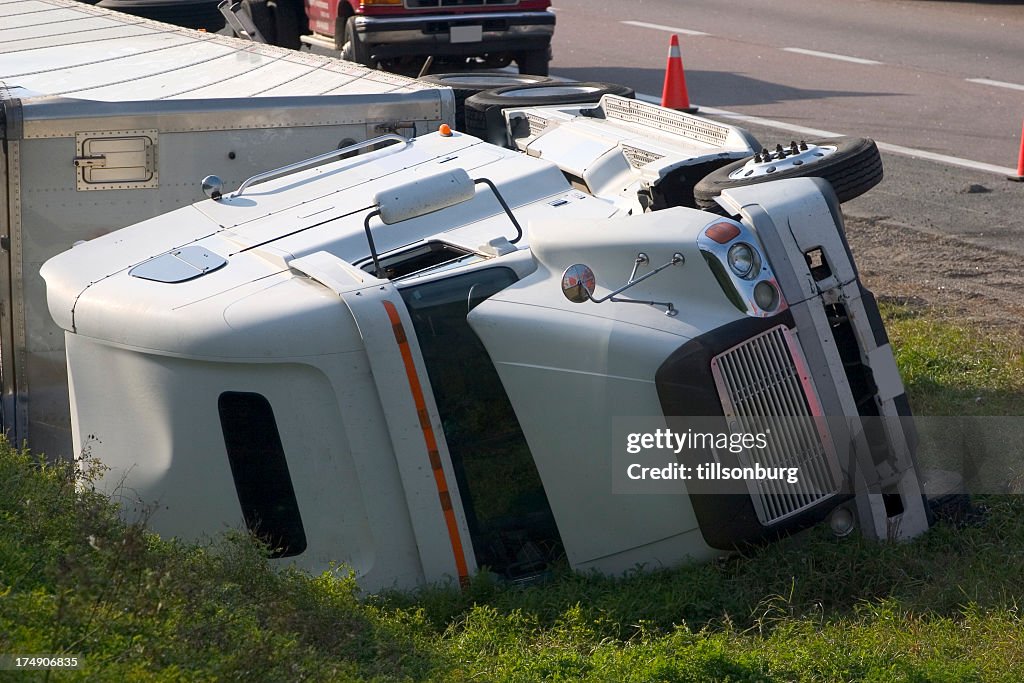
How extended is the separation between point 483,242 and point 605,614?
1469 millimetres

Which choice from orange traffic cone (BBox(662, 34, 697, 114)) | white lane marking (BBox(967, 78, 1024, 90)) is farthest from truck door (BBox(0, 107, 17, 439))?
white lane marking (BBox(967, 78, 1024, 90))

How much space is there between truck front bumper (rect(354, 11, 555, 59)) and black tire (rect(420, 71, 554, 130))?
445cm

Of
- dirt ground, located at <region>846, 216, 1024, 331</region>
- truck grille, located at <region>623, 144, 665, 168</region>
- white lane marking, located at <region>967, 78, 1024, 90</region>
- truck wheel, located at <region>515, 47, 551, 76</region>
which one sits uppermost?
truck grille, located at <region>623, 144, 665, 168</region>

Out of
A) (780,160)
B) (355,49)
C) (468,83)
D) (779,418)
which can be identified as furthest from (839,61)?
(779,418)

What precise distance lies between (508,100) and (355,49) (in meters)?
6.40

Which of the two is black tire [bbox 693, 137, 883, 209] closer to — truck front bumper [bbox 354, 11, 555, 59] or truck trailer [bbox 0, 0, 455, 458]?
truck trailer [bbox 0, 0, 455, 458]

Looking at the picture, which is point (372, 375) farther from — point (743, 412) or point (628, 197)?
point (628, 197)

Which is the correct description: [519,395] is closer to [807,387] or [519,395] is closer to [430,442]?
[430,442]

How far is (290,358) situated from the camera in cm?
436

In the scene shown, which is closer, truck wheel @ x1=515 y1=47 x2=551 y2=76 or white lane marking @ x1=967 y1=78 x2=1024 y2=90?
truck wheel @ x1=515 y1=47 x2=551 y2=76

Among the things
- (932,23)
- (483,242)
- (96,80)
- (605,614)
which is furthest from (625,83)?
(605,614)

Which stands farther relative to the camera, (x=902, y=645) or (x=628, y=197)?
(x=628, y=197)

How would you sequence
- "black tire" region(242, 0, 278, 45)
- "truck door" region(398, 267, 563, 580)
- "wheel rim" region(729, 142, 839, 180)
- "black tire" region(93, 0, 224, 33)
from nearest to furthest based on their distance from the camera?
"truck door" region(398, 267, 563, 580)
"wheel rim" region(729, 142, 839, 180)
"black tire" region(93, 0, 224, 33)
"black tire" region(242, 0, 278, 45)

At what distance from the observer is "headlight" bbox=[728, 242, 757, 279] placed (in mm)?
4320
